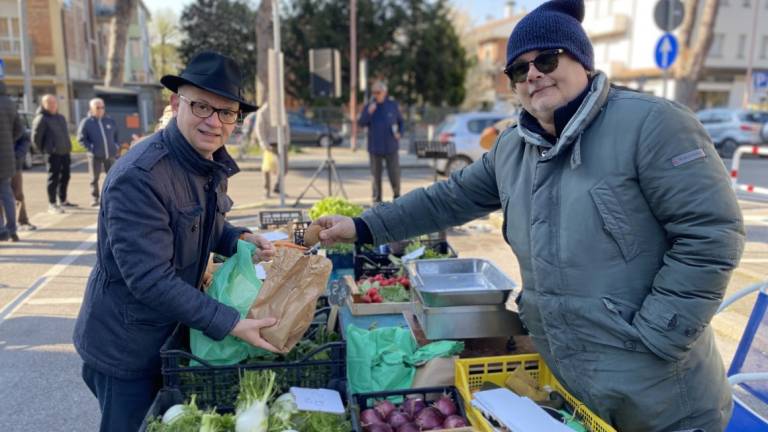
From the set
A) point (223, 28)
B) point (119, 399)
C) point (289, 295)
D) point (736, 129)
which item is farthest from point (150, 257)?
point (223, 28)

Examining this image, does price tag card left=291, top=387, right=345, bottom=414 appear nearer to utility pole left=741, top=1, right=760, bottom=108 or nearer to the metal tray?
the metal tray

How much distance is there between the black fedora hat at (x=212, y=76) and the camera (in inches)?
77.6

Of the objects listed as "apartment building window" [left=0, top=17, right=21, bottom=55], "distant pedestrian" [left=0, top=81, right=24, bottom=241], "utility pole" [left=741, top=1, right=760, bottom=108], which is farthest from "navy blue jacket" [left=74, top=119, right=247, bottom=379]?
"apartment building window" [left=0, top=17, right=21, bottom=55]

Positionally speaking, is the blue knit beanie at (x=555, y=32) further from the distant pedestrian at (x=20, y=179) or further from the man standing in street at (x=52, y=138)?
the man standing in street at (x=52, y=138)

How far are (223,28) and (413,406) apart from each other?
106 ft

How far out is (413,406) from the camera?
2.11 m


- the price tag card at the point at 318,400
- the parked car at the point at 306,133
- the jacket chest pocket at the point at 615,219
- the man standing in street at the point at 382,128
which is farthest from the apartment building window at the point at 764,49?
the price tag card at the point at 318,400

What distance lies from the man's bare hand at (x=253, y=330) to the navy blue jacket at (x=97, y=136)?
9119 mm

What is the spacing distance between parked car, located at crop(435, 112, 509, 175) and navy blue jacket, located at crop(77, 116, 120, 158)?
22.7ft

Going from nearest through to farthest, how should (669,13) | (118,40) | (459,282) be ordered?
(459,282)
(669,13)
(118,40)

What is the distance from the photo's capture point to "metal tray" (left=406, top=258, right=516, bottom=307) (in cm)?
249

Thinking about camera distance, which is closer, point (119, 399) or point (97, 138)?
point (119, 399)

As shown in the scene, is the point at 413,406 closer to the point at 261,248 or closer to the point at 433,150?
the point at 261,248

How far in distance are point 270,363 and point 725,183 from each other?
153 centimetres
